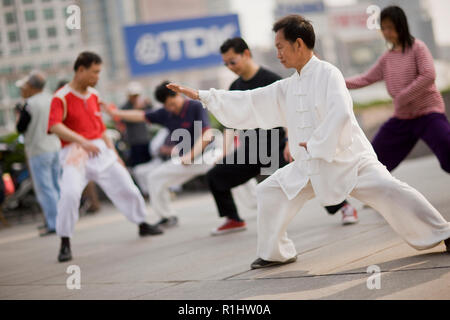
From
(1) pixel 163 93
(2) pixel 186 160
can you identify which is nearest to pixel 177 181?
(2) pixel 186 160

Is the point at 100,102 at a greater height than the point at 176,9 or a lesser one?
lesser

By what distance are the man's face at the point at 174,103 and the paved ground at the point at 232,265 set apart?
57.0 inches

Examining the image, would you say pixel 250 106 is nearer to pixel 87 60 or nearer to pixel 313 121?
pixel 313 121

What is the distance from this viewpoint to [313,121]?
4.36 m

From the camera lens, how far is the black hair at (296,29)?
4438mm

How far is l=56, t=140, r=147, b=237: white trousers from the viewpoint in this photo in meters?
6.47

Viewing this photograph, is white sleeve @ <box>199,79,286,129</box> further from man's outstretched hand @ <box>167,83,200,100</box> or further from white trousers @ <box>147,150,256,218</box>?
white trousers @ <box>147,150,256,218</box>

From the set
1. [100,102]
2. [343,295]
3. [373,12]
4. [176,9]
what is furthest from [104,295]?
[176,9]

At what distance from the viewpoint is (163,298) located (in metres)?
4.08

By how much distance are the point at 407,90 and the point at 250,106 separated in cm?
200

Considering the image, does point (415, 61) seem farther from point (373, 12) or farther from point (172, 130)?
point (172, 130)

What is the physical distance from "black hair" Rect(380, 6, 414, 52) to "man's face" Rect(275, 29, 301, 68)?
6.51ft

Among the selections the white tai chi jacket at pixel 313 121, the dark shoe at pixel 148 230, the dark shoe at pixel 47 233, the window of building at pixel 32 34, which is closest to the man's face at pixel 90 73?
the dark shoe at pixel 148 230
